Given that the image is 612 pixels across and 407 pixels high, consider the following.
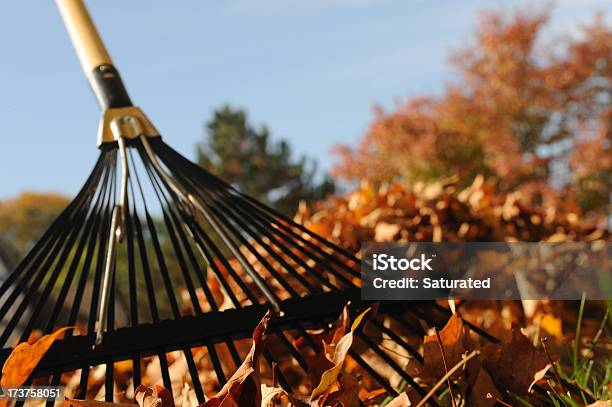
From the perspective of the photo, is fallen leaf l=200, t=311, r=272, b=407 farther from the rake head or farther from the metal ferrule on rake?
the metal ferrule on rake

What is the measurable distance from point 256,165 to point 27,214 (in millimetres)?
12470

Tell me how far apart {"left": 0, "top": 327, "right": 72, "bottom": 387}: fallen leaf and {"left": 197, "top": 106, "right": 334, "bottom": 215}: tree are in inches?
387

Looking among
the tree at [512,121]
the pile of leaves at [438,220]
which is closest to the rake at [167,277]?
the pile of leaves at [438,220]

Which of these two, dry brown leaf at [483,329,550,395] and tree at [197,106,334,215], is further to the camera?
tree at [197,106,334,215]

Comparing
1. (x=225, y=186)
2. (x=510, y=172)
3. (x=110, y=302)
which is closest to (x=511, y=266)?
(x=225, y=186)

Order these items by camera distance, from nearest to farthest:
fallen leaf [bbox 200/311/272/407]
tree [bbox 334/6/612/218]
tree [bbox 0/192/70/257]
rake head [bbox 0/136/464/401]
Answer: fallen leaf [bbox 200/311/272/407], rake head [bbox 0/136/464/401], tree [bbox 334/6/612/218], tree [bbox 0/192/70/257]

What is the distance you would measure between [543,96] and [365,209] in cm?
881

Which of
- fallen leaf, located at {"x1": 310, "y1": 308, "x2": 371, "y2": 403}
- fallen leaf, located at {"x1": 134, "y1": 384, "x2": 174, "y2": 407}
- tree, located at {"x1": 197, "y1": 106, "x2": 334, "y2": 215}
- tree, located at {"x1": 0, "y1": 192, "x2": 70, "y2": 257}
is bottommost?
fallen leaf, located at {"x1": 310, "y1": 308, "x2": 371, "y2": 403}

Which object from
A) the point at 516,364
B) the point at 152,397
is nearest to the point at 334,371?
the point at 152,397

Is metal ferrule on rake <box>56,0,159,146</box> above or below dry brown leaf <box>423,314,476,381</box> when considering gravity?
above

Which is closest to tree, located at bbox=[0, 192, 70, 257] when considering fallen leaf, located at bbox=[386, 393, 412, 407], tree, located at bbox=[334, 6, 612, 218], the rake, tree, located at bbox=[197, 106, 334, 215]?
tree, located at bbox=[197, 106, 334, 215]

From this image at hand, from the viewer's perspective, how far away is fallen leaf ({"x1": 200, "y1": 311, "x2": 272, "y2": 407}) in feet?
2.39

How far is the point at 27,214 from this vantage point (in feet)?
68.1

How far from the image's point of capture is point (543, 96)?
9906 mm
